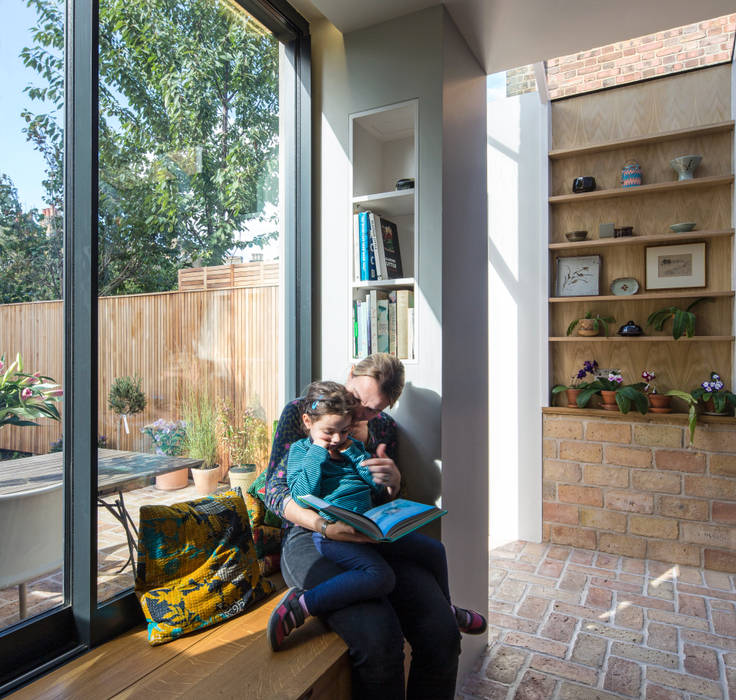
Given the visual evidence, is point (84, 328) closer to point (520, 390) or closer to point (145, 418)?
point (145, 418)

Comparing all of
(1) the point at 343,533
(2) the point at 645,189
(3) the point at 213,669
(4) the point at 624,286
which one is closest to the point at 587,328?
(4) the point at 624,286

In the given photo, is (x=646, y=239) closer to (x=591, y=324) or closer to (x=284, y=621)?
(x=591, y=324)

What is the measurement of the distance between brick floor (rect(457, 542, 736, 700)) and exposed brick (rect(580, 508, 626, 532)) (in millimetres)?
199

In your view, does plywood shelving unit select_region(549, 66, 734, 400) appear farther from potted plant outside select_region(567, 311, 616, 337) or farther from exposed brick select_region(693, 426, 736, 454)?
exposed brick select_region(693, 426, 736, 454)

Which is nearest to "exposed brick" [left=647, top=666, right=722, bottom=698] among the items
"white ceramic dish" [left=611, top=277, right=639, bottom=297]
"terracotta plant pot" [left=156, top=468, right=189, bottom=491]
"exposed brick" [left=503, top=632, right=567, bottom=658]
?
"exposed brick" [left=503, top=632, right=567, bottom=658]

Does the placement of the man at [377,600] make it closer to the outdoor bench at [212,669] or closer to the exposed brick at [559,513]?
the outdoor bench at [212,669]

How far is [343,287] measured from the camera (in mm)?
2414

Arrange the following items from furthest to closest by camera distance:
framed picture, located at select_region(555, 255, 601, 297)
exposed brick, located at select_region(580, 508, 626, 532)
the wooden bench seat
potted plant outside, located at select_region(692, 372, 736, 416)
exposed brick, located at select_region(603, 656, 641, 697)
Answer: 1. framed picture, located at select_region(555, 255, 601, 297)
2. exposed brick, located at select_region(580, 508, 626, 532)
3. potted plant outside, located at select_region(692, 372, 736, 416)
4. exposed brick, located at select_region(603, 656, 641, 697)
5. the wooden bench seat

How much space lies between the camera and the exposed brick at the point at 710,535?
3469 mm

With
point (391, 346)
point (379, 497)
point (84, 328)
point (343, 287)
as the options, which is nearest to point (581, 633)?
point (379, 497)

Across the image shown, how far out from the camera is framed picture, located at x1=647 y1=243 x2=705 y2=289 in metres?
3.70

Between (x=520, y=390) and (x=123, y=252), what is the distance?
3.07 meters

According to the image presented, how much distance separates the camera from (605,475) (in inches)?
149

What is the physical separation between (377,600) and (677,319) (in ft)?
9.61
